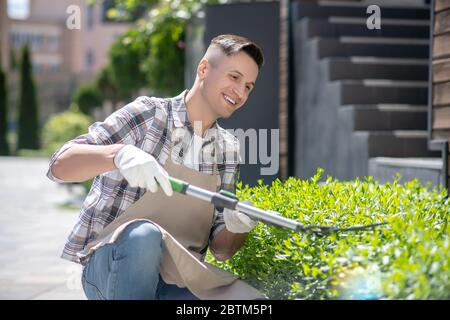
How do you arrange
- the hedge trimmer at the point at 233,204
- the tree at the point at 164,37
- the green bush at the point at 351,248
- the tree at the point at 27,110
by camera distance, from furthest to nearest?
the tree at the point at 27,110, the tree at the point at 164,37, the hedge trimmer at the point at 233,204, the green bush at the point at 351,248

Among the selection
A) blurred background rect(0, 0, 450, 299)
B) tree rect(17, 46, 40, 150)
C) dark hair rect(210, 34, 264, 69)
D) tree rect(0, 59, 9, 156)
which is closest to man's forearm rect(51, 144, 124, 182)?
dark hair rect(210, 34, 264, 69)

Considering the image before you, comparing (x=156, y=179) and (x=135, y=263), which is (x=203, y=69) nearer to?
(x=156, y=179)

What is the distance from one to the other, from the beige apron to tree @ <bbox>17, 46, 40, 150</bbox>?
1432 inches

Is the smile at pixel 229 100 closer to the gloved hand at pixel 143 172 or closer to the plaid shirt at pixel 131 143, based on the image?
the plaid shirt at pixel 131 143

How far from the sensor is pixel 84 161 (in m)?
2.47

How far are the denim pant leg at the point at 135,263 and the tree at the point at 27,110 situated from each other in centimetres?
3666

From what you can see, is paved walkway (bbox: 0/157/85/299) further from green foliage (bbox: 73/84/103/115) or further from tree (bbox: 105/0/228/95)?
green foliage (bbox: 73/84/103/115)

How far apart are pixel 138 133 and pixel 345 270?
1045 millimetres

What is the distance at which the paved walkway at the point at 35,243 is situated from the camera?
18.5ft

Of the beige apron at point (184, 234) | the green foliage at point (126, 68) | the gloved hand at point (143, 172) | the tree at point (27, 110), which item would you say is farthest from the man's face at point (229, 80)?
the tree at point (27, 110)

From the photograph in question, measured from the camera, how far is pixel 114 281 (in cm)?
242

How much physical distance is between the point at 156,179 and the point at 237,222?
429 millimetres
